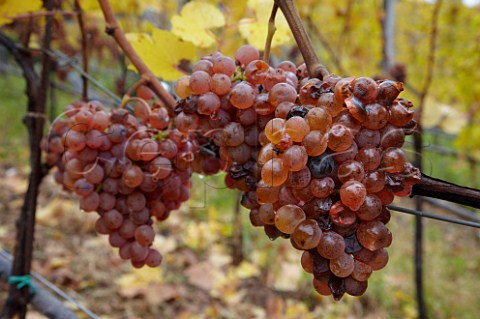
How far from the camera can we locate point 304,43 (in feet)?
1.37

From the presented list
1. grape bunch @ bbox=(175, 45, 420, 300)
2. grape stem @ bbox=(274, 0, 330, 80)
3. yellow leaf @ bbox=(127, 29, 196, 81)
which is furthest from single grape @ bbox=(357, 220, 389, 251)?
yellow leaf @ bbox=(127, 29, 196, 81)

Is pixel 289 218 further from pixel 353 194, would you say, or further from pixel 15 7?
pixel 15 7

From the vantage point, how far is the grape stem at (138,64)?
0.57m

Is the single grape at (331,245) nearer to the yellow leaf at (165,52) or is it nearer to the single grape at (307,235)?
the single grape at (307,235)

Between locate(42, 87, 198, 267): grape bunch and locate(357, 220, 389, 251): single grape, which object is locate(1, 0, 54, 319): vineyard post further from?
locate(357, 220, 389, 251): single grape

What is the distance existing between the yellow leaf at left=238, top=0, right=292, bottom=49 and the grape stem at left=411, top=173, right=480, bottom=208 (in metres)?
0.39

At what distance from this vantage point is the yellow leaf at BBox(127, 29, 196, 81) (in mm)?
627

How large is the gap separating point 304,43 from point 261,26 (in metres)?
0.32

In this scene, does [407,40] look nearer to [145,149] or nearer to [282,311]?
[282,311]

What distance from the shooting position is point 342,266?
347mm

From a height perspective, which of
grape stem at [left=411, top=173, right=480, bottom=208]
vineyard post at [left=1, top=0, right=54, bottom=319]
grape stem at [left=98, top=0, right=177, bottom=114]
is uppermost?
grape stem at [left=98, top=0, right=177, bottom=114]

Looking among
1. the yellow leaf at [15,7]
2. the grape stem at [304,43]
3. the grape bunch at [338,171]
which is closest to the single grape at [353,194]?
the grape bunch at [338,171]

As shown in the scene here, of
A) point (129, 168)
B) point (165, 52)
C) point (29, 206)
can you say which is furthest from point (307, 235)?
point (29, 206)

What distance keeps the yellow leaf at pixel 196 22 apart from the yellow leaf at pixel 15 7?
254 mm
